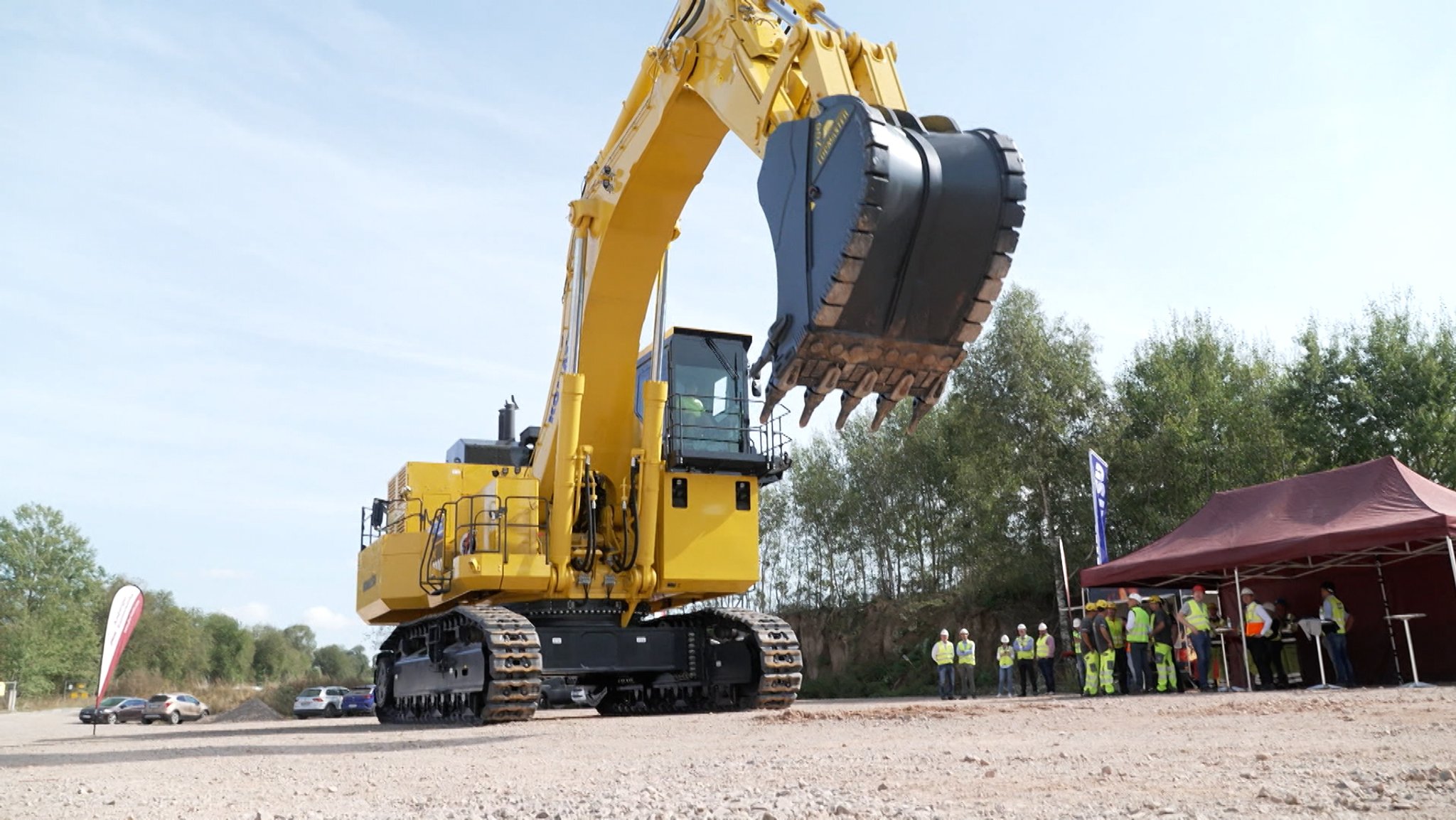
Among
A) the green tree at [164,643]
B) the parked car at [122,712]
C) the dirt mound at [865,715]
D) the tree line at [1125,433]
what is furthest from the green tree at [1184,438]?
the green tree at [164,643]

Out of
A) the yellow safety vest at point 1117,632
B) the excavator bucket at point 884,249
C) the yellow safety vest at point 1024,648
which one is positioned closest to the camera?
the excavator bucket at point 884,249

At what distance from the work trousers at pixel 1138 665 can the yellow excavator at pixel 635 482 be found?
5421 millimetres

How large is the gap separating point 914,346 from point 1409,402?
82.8ft

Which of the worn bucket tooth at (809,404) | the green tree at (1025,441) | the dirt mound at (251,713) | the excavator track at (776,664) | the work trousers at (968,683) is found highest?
the green tree at (1025,441)

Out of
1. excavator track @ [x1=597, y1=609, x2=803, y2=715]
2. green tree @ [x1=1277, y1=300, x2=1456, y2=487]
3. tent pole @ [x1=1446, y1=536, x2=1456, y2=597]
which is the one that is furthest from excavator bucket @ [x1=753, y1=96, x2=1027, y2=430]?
green tree @ [x1=1277, y1=300, x2=1456, y2=487]

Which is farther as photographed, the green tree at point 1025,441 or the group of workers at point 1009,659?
the green tree at point 1025,441

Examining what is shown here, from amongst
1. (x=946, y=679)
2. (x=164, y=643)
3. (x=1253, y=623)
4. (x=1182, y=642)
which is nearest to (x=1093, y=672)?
(x=1182, y=642)

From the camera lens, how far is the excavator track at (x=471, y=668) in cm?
1076

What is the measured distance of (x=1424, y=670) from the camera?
46.1 ft

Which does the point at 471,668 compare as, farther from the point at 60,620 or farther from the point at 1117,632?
the point at 60,620

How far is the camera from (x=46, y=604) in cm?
6044

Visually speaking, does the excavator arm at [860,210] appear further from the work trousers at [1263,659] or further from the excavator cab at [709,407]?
the work trousers at [1263,659]

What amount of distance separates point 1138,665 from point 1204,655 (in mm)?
879

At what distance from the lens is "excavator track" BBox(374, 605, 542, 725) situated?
1076 centimetres
